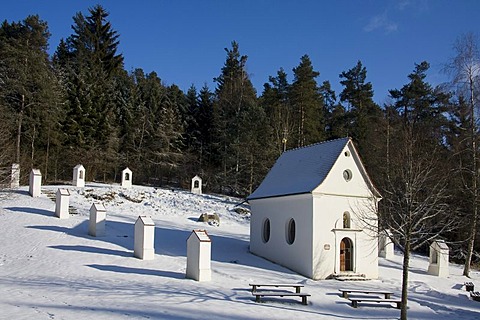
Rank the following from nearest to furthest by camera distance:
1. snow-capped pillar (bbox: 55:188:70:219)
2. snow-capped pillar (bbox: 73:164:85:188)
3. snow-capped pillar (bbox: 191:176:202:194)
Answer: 1. snow-capped pillar (bbox: 55:188:70:219)
2. snow-capped pillar (bbox: 73:164:85:188)
3. snow-capped pillar (bbox: 191:176:202:194)

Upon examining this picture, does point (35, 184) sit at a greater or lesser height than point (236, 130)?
lesser

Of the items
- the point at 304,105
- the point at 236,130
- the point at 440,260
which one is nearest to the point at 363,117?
the point at 304,105

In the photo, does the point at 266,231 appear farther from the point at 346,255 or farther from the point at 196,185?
the point at 196,185

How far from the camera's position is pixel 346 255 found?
22.0 m

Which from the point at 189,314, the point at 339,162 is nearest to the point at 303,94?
the point at 339,162

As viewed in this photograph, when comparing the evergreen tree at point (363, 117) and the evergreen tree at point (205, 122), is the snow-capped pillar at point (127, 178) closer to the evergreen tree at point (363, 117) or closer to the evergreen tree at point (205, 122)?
the evergreen tree at point (205, 122)

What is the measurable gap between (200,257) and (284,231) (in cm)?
677

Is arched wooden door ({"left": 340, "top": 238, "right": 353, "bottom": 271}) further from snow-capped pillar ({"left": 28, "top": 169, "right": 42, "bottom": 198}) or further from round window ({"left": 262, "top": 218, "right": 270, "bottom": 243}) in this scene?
snow-capped pillar ({"left": 28, "top": 169, "right": 42, "bottom": 198})

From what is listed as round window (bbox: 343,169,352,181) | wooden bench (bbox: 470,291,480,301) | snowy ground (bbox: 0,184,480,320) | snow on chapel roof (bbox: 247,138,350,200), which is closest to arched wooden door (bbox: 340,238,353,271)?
snowy ground (bbox: 0,184,480,320)

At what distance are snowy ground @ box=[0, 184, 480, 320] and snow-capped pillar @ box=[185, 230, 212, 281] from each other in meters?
0.42

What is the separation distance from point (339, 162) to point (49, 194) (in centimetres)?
2072

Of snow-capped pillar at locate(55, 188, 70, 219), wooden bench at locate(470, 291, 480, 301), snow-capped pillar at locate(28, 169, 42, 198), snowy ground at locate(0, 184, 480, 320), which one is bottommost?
wooden bench at locate(470, 291, 480, 301)

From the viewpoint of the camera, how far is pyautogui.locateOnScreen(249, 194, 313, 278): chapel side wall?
21156 mm

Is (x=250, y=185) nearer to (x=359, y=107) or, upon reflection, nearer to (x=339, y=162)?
(x=359, y=107)
